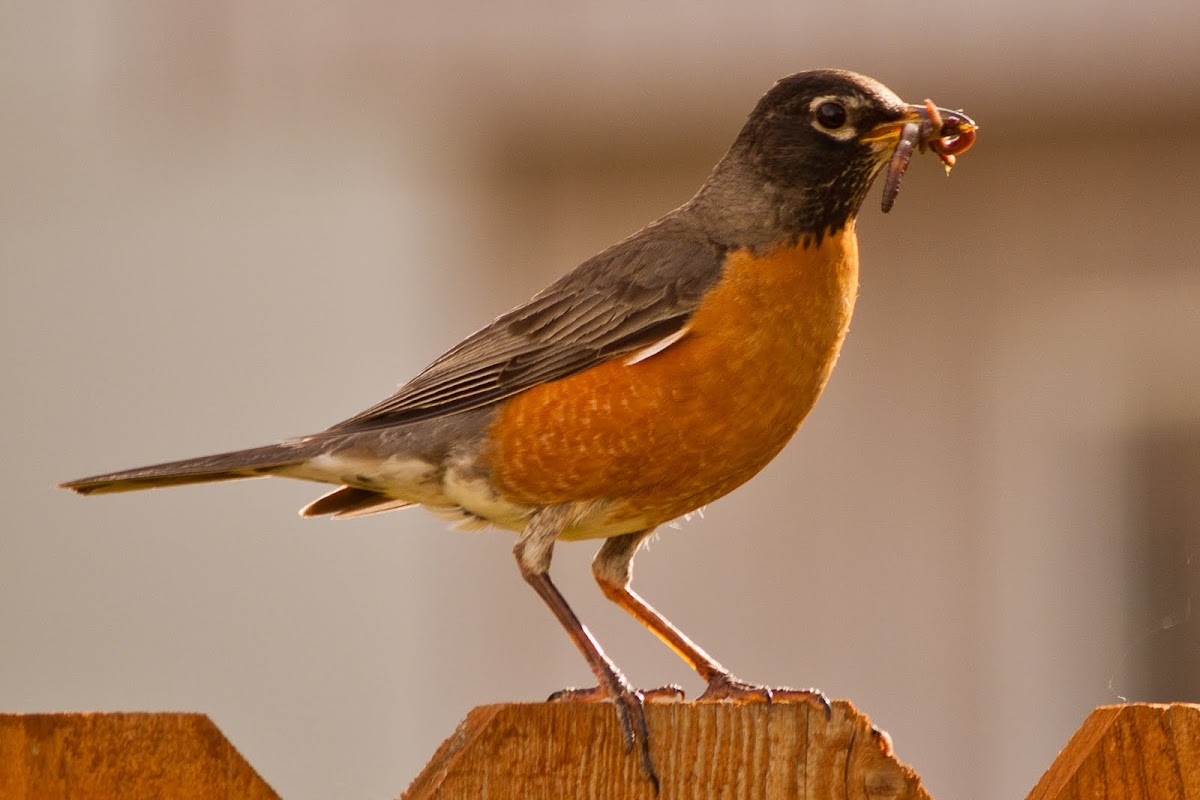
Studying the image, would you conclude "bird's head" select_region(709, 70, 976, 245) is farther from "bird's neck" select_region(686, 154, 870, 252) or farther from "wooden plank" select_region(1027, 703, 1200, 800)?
"wooden plank" select_region(1027, 703, 1200, 800)

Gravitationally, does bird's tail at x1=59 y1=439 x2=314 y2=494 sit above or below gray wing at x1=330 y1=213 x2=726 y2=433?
below

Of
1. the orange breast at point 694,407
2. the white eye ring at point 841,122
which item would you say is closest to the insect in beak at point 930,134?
the white eye ring at point 841,122

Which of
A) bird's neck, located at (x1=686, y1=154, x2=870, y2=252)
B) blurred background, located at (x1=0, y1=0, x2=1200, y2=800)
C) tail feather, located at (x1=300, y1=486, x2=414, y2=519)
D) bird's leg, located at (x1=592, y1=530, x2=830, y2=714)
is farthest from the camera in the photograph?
blurred background, located at (x1=0, y1=0, x2=1200, y2=800)

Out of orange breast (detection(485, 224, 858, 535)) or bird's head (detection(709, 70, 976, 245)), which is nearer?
orange breast (detection(485, 224, 858, 535))

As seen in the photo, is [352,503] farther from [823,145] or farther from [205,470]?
[823,145]

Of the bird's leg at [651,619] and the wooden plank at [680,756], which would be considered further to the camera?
the bird's leg at [651,619]

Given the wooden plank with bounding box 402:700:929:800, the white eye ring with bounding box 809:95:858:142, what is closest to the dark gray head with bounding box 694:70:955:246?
the white eye ring with bounding box 809:95:858:142

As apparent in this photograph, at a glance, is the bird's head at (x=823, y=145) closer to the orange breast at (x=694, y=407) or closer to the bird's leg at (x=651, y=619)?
the orange breast at (x=694, y=407)
